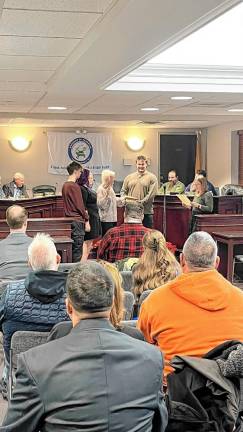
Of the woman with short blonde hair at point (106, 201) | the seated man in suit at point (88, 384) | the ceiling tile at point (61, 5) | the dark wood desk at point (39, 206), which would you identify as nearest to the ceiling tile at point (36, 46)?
the ceiling tile at point (61, 5)

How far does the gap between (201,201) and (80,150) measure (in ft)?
19.5

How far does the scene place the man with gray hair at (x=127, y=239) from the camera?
4.57m

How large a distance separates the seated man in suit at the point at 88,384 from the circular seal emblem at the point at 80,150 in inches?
433

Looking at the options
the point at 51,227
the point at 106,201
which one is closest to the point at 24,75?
the point at 51,227

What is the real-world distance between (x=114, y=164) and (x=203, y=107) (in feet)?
16.7

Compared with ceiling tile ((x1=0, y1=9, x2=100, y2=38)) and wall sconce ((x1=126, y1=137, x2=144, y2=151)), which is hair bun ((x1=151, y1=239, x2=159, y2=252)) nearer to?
ceiling tile ((x1=0, y1=9, x2=100, y2=38))

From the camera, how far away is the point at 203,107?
793cm

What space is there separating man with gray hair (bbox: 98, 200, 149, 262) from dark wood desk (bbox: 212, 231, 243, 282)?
1.85 meters

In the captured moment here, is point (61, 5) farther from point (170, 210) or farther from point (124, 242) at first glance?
point (170, 210)

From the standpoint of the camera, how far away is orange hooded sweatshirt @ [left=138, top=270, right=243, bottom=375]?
2.20m

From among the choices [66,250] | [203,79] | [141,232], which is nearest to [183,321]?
[141,232]

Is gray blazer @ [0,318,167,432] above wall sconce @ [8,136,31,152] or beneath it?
beneath

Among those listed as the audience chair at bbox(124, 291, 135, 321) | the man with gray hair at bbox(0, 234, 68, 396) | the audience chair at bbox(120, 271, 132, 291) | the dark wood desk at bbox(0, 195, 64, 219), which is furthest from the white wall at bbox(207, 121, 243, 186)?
the man with gray hair at bbox(0, 234, 68, 396)

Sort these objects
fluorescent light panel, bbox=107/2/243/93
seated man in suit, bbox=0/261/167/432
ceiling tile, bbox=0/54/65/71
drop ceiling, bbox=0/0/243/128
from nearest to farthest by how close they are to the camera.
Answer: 1. seated man in suit, bbox=0/261/167/432
2. drop ceiling, bbox=0/0/243/128
3. ceiling tile, bbox=0/54/65/71
4. fluorescent light panel, bbox=107/2/243/93
